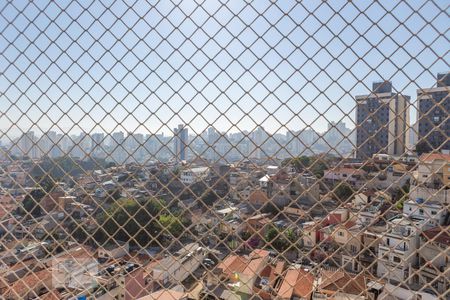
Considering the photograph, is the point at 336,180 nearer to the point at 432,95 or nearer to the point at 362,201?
the point at 362,201

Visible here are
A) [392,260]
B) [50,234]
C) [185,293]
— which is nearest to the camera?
[392,260]

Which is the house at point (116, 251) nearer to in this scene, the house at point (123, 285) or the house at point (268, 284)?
the house at point (123, 285)

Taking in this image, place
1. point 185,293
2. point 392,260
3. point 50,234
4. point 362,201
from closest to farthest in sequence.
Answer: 1. point 392,260
2. point 362,201
3. point 185,293
4. point 50,234

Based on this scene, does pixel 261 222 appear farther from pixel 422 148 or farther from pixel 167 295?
pixel 422 148

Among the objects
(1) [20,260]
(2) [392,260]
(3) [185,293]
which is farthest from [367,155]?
(1) [20,260]

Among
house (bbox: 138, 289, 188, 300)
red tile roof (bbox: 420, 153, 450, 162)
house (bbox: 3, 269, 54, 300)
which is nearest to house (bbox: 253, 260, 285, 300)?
house (bbox: 138, 289, 188, 300)

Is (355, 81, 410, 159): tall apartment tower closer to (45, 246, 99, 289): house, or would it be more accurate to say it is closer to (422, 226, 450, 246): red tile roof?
(422, 226, 450, 246): red tile roof

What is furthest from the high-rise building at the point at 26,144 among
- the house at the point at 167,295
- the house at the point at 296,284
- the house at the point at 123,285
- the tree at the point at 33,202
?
the house at the point at 296,284
